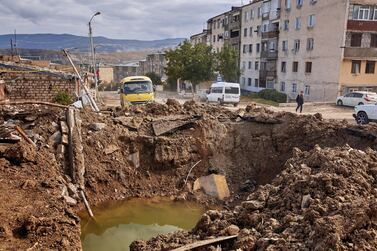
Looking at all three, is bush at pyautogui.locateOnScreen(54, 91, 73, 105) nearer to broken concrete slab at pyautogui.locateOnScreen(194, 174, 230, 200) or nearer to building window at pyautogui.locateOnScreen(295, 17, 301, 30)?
broken concrete slab at pyautogui.locateOnScreen(194, 174, 230, 200)

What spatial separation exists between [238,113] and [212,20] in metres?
45.7

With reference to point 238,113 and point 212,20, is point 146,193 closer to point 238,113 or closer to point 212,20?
point 238,113

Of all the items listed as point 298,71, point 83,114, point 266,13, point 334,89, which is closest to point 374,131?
point 83,114

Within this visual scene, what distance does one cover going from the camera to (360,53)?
95.5 ft

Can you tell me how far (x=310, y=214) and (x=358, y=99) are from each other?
2203 cm

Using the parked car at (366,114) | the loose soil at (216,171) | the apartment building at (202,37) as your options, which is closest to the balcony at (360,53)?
the parked car at (366,114)

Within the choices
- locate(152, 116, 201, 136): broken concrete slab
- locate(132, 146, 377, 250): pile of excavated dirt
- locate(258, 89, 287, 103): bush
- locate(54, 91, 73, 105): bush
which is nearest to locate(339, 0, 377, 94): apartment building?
locate(258, 89, 287, 103): bush

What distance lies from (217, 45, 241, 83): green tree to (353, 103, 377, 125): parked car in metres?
23.6

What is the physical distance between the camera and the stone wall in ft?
57.5

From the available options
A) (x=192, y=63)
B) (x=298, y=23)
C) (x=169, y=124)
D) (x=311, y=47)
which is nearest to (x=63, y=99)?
(x=169, y=124)

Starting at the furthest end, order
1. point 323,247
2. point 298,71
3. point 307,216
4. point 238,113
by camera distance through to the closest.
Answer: point 298,71, point 238,113, point 307,216, point 323,247

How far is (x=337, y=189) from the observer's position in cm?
651

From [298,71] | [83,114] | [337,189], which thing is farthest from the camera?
[298,71]

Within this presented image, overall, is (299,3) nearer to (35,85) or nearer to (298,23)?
(298,23)
